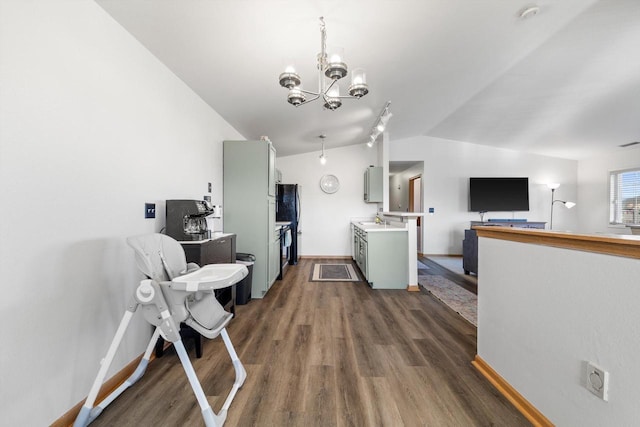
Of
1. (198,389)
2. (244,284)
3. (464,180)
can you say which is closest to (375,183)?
(464,180)

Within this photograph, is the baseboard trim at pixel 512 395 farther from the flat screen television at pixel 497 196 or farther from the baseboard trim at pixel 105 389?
the flat screen television at pixel 497 196

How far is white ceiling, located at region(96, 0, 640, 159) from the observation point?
5.68ft

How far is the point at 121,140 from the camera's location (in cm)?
165

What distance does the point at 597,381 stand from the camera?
3.34 ft

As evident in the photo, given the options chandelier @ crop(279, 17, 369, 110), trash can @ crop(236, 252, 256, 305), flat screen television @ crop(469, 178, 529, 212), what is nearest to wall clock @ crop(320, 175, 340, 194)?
trash can @ crop(236, 252, 256, 305)

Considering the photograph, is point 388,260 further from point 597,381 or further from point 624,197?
point 624,197

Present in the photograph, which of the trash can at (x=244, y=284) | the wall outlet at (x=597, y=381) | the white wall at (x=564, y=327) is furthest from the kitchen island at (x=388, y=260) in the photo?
the wall outlet at (x=597, y=381)

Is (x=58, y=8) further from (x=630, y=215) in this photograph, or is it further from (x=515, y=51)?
(x=630, y=215)

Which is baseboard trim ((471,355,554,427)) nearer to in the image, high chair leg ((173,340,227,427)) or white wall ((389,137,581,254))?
high chair leg ((173,340,227,427))

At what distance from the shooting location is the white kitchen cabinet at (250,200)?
10.5 feet

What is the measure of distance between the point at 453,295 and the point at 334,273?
1.96 m

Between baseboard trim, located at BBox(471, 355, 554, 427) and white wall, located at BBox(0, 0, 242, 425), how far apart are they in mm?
2503

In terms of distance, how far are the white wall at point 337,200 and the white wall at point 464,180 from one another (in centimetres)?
148

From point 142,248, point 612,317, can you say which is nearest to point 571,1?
point 612,317
